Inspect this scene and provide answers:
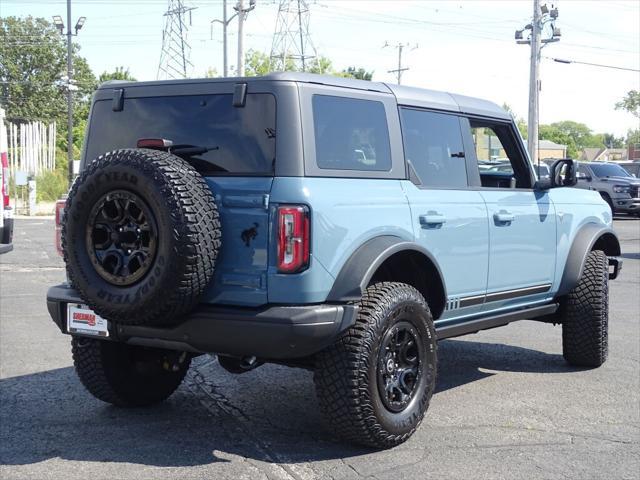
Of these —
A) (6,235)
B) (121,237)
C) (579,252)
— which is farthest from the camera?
(6,235)

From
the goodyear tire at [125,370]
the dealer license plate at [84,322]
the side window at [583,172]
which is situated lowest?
the goodyear tire at [125,370]

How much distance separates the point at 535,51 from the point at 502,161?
3090cm

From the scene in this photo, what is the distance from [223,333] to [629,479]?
2.18 metres

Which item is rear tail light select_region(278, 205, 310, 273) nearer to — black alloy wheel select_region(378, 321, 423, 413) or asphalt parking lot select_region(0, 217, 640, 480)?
black alloy wheel select_region(378, 321, 423, 413)

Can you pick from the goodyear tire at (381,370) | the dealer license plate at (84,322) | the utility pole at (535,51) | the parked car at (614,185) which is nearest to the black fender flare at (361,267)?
the goodyear tire at (381,370)

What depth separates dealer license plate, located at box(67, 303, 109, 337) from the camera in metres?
4.99

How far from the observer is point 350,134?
507cm

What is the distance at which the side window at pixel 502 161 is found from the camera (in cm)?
659

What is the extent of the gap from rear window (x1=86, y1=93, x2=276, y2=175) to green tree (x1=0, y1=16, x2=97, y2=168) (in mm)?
62128

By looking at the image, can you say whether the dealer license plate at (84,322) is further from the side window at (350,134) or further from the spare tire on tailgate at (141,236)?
the side window at (350,134)

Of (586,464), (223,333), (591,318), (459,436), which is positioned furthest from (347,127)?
(591,318)

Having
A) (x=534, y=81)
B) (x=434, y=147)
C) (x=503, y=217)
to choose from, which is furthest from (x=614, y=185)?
(x=434, y=147)

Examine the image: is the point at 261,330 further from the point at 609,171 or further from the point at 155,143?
the point at 609,171

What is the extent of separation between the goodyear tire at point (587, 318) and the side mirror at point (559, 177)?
30.4 inches
